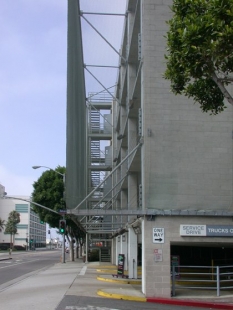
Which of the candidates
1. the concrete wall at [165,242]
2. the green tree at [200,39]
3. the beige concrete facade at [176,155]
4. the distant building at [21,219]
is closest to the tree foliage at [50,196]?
the beige concrete facade at [176,155]

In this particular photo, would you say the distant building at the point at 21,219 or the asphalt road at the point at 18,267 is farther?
the distant building at the point at 21,219

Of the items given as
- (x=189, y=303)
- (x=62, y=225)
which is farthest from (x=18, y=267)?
(x=189, y=303)

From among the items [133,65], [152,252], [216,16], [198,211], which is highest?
[133,65]

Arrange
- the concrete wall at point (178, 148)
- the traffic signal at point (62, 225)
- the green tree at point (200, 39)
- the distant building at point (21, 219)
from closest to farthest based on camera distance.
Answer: the green tree at point (200, 39) → the concrete wall at point (178, 148) → the traffic signal at point (62, 225) → the distant building at point (21, 219)

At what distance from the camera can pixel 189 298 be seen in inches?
645

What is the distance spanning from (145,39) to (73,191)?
8357mm

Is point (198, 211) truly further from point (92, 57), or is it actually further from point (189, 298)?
point (92, 57)

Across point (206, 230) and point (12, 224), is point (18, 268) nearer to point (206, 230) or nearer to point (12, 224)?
point (206, 230)

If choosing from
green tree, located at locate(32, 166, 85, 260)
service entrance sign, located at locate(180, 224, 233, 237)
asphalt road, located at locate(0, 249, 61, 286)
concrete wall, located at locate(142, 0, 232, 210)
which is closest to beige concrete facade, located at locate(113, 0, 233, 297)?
concrete wall, located at locate(142, 0, 232, 210)

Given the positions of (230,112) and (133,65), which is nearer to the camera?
(230,112)

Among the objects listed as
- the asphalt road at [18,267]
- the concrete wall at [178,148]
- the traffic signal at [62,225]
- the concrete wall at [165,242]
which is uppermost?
the concrete wall at [178,148]

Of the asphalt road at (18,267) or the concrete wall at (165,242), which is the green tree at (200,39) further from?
the asphalt road at (18,267)

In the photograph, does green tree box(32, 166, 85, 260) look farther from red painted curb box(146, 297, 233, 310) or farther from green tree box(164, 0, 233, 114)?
green tree box(164, 0, 233, 114)

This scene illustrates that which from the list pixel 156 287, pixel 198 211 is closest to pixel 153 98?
pixel 198 211
